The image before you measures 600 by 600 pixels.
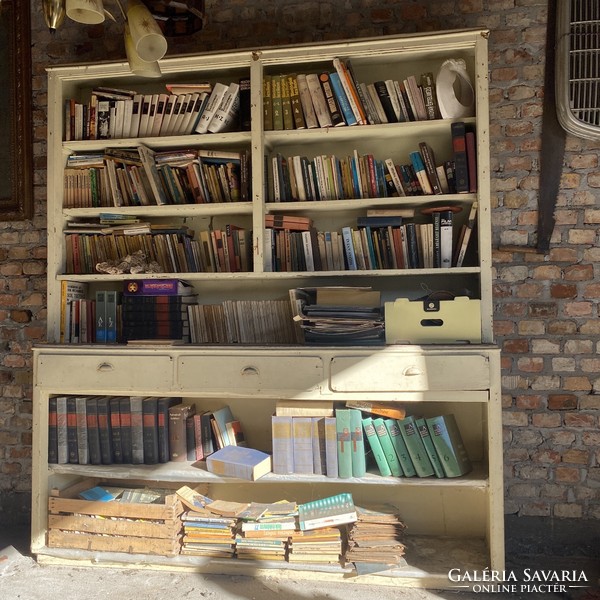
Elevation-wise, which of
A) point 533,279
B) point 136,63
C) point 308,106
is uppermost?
point 308,106

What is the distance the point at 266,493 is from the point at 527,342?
1503mm

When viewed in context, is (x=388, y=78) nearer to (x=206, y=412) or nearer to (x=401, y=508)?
(x=206, y=412)

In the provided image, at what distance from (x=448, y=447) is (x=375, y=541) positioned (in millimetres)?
518

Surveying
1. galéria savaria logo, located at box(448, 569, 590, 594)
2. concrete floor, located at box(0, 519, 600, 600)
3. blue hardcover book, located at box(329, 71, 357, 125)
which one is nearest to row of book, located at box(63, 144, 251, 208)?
blue hardcover book, located at box(329, 71, 357, 125)

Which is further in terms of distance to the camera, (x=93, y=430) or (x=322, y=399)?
(x=93, y=430)

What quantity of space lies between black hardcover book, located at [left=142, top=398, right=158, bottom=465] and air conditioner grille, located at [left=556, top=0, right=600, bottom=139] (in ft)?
7.82

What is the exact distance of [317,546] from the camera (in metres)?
2.50

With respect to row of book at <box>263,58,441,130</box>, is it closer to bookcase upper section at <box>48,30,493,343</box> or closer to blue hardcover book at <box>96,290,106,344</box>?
bookcase upper section at <box>48,30,493,343</box>

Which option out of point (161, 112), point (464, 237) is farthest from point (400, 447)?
point (161, 112)

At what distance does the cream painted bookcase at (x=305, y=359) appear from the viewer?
7.89ft

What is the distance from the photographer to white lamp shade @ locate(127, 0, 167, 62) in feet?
5.57

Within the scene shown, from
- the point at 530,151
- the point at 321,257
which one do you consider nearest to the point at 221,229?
the point at 321,257

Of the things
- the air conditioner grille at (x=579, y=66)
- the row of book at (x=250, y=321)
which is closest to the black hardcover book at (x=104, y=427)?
the row of book at (x=250, y=321)

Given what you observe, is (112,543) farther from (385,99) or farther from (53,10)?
(385,99)
